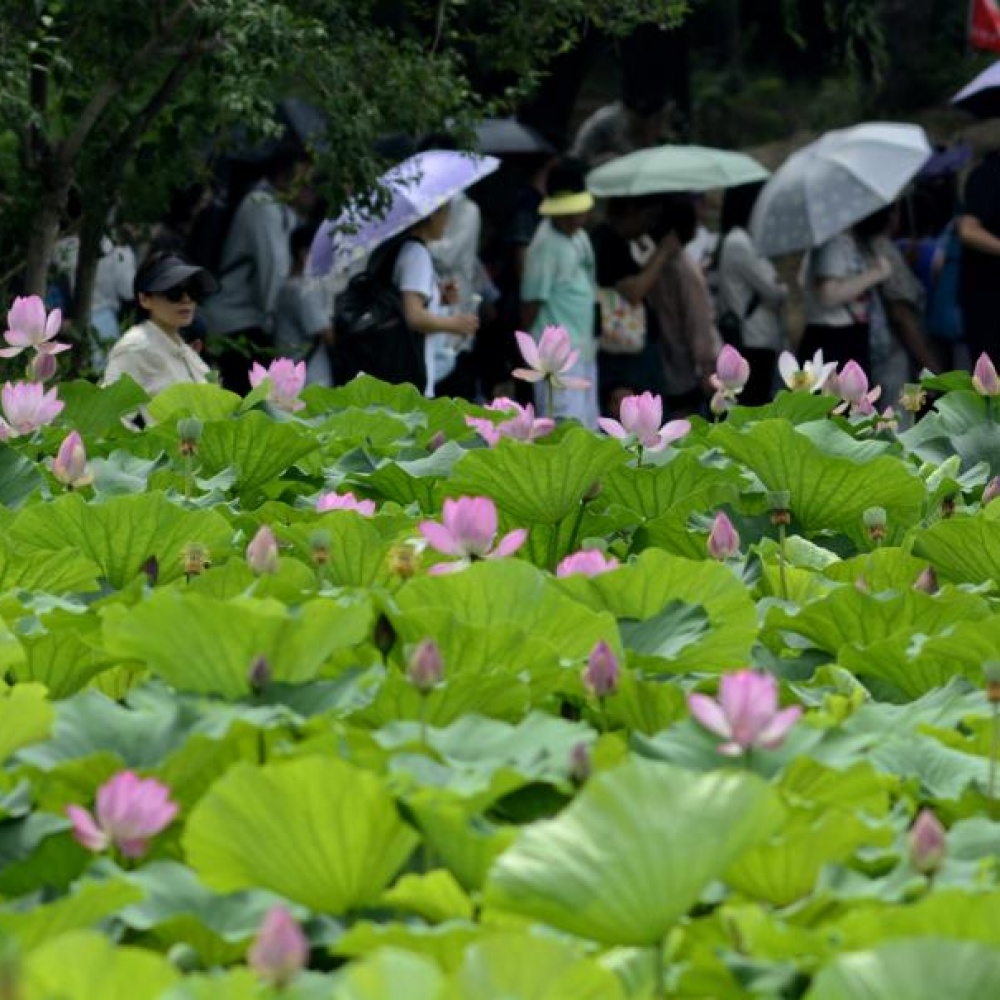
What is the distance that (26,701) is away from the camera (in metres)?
2.18

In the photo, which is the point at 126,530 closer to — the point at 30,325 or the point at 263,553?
the point at 263,553

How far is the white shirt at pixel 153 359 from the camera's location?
7.25m

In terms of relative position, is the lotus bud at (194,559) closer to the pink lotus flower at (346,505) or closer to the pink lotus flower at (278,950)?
the pink lotus flower at (346,505)

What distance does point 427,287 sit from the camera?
9805 millimetres

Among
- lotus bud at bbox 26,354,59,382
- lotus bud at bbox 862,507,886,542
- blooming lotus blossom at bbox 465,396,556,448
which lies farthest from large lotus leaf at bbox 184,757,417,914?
lotus bud at bbox 26,354,59,382

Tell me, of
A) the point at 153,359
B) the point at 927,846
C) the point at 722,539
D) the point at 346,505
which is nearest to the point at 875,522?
the point at 722,539

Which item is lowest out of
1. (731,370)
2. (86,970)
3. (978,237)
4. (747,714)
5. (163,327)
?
(978,237)

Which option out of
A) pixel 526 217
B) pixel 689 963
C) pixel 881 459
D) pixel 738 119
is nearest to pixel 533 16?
pixel 526 217

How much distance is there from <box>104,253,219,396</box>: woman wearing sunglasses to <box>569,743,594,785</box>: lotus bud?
5.17 meters

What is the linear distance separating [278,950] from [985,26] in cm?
1535

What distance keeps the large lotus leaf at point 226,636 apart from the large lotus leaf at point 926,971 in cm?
84

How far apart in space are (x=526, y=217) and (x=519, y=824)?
10224mm

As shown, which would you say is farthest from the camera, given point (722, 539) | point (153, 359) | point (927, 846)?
point (153, 359)

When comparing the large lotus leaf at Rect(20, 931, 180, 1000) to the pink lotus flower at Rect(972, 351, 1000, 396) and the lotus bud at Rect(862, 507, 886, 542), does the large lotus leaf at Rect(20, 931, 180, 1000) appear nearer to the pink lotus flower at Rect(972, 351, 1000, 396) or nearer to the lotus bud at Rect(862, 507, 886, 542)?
the lotus bud at Rect(862, 507, 886, 542)
